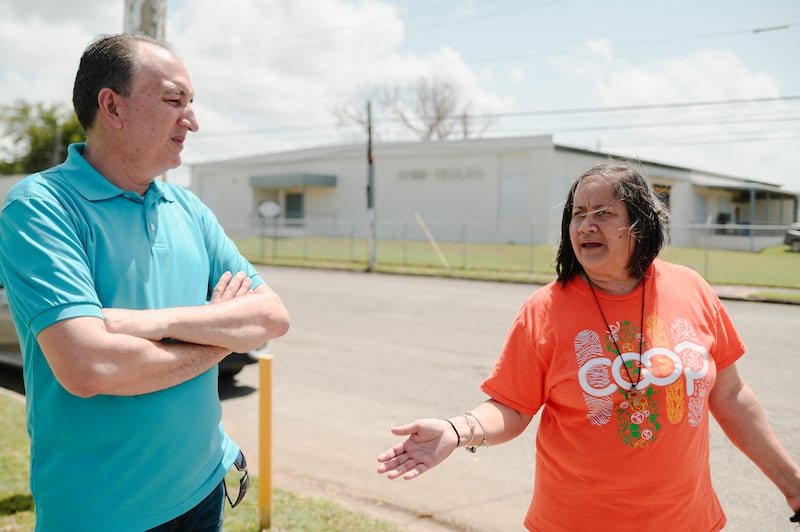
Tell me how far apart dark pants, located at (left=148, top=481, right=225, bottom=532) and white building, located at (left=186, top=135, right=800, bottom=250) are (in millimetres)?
30093

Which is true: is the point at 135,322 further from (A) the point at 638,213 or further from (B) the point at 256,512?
(B) the point at 256,512

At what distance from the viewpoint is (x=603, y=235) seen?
2.33 meters

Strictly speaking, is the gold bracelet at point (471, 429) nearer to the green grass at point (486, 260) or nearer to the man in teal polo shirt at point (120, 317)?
the man in teal polo shirt at point (120, 317)

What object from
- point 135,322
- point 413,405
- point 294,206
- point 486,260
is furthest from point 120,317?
point 294,206

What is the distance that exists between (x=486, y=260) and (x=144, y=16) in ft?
78.3

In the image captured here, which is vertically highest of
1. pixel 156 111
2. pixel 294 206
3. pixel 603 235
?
pixel 294 206

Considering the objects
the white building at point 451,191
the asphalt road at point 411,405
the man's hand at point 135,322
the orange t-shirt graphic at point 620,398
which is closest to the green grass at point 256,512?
the asphalt road at point 411,405

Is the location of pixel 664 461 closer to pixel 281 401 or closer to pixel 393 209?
pixel 281 401

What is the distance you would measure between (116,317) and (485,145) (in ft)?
129

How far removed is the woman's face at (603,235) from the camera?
2.33m

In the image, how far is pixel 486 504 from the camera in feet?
14.9

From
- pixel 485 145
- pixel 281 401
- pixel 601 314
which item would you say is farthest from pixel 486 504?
pixel 485 145

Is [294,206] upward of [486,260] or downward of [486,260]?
upward

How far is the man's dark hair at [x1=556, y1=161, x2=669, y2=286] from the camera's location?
93.0 inches
